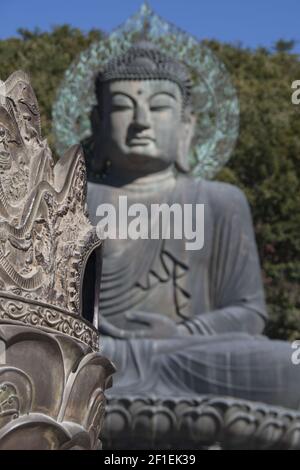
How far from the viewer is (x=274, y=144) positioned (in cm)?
1492

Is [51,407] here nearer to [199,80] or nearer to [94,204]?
[94,204]

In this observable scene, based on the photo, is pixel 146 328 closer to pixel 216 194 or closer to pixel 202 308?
pixel 202 308

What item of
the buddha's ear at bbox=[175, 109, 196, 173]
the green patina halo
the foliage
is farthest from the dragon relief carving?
the foliage

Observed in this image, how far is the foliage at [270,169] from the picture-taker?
1426cm

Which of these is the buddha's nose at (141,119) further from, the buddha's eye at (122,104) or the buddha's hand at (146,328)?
the buddha's hand at (146,328)

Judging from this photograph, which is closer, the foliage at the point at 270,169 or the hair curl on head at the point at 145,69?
the hair curl on head at the point at 145,69

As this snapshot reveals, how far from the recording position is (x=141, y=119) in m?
8.90

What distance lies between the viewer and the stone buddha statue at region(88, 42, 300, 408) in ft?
26.9

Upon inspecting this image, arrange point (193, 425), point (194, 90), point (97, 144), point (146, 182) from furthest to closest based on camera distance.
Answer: point (194, 90)
point (97, 144)
point (146, 182)
point (193, 425)

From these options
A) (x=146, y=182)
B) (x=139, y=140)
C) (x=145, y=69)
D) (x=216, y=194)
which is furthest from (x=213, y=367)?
(x=145, y=69)

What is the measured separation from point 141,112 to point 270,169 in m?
6.00

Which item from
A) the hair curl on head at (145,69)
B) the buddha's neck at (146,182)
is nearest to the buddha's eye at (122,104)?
the hair curl on head at (145,69)

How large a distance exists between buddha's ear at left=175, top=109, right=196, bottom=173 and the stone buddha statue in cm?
1

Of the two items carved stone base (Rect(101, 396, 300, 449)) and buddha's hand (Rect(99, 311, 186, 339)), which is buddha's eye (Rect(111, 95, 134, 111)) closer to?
buddha's hand (Rect(99, 311, 186, 339))
